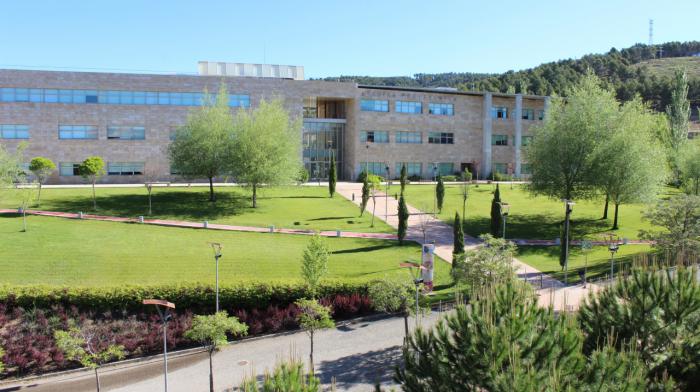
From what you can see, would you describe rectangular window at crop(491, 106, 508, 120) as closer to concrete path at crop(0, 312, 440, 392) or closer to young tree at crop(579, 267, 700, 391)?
concrete path at crop(0, 312, 440, 392)

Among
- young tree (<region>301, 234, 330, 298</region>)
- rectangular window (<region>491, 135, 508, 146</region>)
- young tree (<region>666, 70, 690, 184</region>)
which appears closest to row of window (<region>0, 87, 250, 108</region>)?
rectangular window (<region>491, 135, 508, 146</region>)

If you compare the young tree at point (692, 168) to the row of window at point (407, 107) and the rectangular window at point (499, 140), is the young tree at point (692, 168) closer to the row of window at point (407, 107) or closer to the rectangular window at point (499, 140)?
the rectangular window at point (499, 140)

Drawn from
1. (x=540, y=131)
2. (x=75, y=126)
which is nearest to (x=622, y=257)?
(x=540, y=131)

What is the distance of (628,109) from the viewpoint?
130 ft

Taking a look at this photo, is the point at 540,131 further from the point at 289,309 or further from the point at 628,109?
the point at 289,309

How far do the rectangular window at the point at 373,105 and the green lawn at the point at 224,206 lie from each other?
1981 cm

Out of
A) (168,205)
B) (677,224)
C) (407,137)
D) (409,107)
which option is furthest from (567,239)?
(409,107)

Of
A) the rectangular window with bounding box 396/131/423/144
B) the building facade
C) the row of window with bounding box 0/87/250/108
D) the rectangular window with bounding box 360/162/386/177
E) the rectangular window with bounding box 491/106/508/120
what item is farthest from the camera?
the rectangular window with bounding box 491/106/508/120

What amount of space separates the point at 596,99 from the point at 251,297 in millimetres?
31432

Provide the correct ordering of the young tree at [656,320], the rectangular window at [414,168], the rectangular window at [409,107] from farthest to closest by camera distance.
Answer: the rectangular window at [414,168]
the rectangular window at [409,107]
the young tree at [656,320]

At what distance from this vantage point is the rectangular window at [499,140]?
77.7 m

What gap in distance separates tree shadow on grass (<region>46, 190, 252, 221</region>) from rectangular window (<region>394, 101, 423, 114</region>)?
2942 centimetres

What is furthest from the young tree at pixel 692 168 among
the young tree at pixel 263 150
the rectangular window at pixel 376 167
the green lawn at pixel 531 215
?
the young tree at pixel 263 150

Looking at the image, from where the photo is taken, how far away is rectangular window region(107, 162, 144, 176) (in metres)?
60.3
